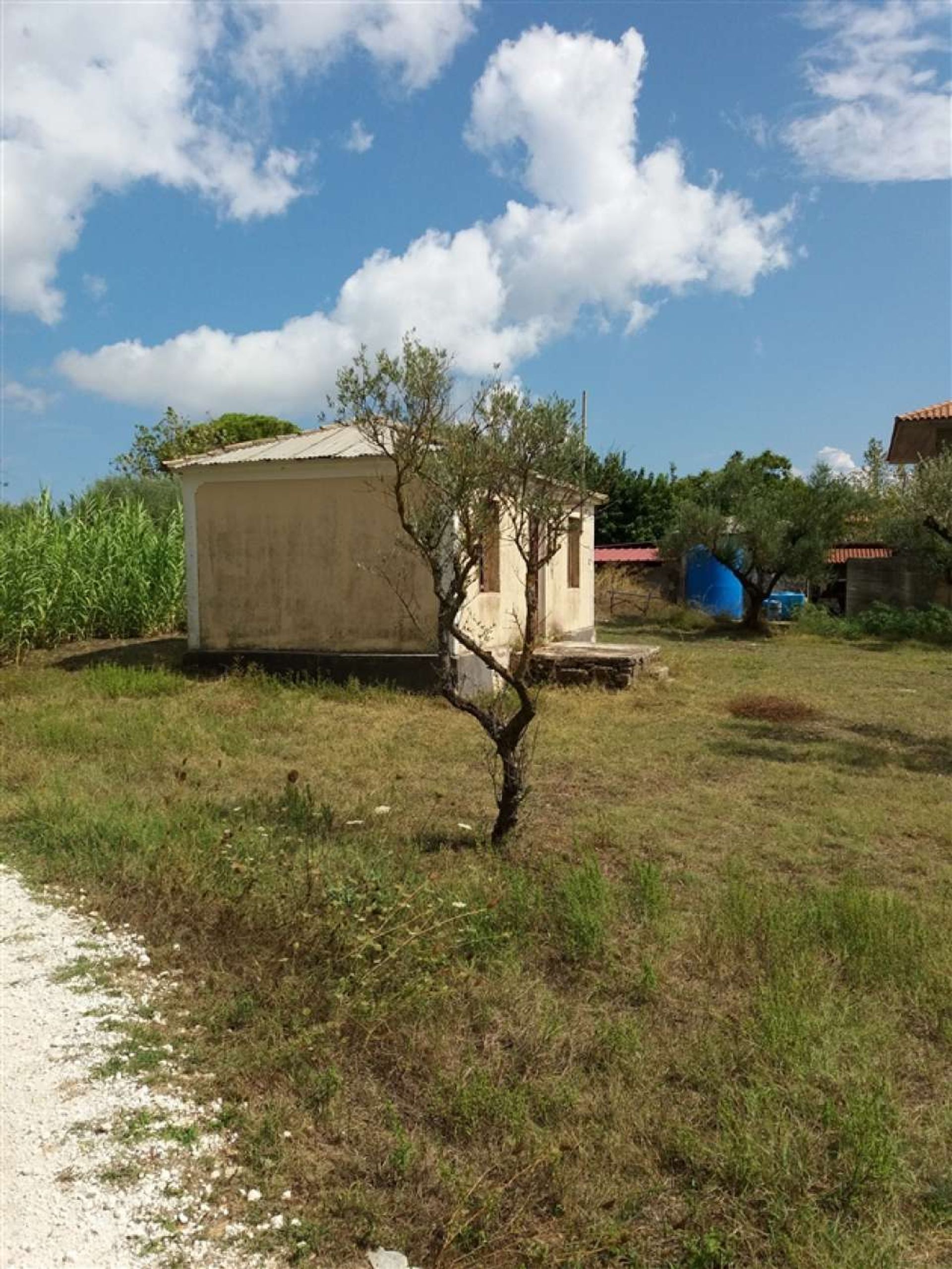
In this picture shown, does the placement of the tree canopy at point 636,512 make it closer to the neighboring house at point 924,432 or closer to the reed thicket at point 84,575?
the neighboring house at point 924,432

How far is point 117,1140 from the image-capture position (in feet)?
9.16

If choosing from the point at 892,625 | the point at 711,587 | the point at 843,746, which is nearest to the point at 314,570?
the point at 843,746

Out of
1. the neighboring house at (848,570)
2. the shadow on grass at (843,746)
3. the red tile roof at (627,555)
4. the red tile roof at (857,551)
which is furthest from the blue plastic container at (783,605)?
the shadow on grass at (843,746)

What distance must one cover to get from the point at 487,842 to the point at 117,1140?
3.10 metres

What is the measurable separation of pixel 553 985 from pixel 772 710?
7.53m

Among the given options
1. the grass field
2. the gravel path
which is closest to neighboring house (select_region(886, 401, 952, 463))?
the grass field

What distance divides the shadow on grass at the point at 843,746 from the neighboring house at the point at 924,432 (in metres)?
13.6

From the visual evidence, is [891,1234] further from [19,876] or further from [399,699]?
[399,699]

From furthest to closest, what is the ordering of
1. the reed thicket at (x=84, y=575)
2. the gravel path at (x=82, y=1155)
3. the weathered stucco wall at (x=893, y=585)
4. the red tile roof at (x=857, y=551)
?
the red tile roof at (x=857, y=551) < the weathered stucco wall at (x=893, y=585) < the reed thicket at (x=84, y=575) < the gravel path at (x=82, y=1155)

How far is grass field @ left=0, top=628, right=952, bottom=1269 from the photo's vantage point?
2648 mm

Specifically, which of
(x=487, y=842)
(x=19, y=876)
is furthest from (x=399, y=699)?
(x=19, y=876)

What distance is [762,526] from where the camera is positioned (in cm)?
2052

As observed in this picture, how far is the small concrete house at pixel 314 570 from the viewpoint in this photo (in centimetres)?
1116

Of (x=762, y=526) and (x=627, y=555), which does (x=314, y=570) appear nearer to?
(x=762, y=526)
